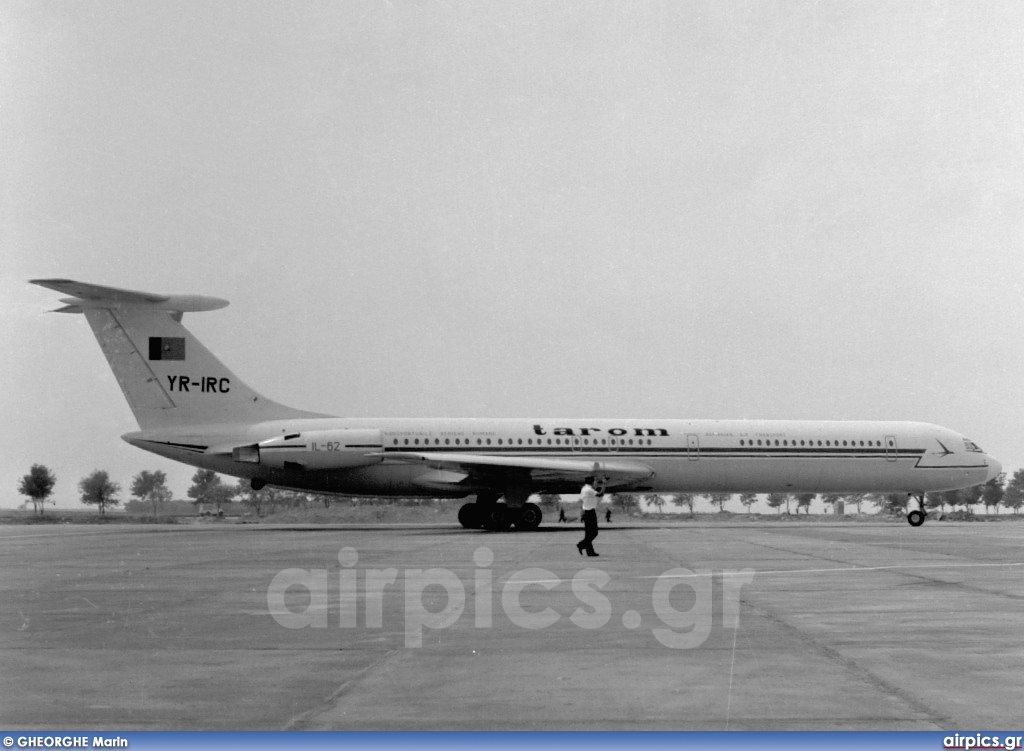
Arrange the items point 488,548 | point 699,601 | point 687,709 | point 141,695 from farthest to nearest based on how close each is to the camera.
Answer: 1. point 488,548
2. point 699,601
3. point 141,695
4. point 687,709

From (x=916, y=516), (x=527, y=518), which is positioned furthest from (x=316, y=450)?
(x=916, y=516)

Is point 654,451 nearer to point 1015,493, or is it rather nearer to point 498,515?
point 498,515

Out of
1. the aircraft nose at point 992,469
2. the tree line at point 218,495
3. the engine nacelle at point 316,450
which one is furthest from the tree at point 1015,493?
the engine nacelle at point 316,450

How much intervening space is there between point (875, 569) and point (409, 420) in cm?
1864

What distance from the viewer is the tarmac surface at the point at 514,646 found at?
231 inches

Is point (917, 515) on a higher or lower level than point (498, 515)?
lower

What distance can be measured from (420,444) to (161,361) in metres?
7.50

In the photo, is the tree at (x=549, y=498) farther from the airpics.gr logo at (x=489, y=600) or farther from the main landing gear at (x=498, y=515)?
the airpics.gr logo at (x=489, y=600)

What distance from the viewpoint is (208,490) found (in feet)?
374

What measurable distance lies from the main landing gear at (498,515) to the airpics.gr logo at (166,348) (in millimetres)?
9082

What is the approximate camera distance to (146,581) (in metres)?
13.6

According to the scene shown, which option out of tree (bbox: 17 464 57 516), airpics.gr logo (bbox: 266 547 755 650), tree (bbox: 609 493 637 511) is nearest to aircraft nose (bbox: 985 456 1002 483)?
tree (bbox: 609 493 637 511)

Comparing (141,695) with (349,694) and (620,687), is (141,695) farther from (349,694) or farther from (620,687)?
(620,687)

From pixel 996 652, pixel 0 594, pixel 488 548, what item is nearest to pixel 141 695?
pixel 996 652
